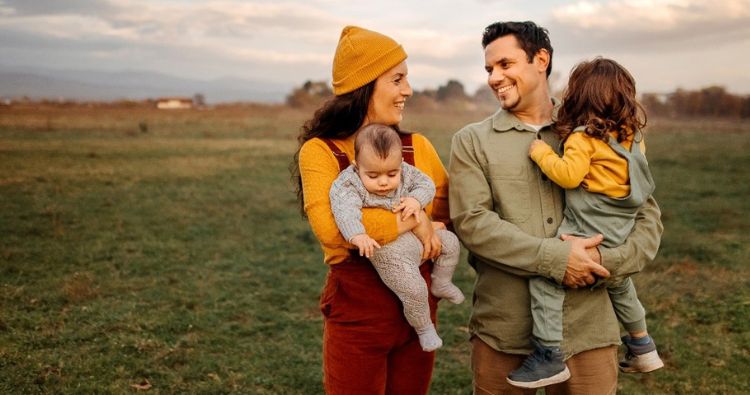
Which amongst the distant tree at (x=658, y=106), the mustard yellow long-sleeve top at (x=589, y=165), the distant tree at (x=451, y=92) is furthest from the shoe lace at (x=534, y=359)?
the distant tree at (x=451, y=92)

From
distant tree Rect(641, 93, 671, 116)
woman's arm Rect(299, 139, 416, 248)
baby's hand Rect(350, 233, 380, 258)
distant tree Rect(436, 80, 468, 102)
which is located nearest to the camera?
baby's hand Rect(350, 233, 380, 258)

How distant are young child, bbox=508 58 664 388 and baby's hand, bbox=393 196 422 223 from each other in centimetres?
54

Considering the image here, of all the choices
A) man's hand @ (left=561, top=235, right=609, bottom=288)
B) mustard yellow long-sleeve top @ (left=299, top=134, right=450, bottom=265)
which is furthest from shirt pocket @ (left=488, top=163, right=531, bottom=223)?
mustard yellow long-sleeve top @ (left=299, top=134, right=450, bottom=265)

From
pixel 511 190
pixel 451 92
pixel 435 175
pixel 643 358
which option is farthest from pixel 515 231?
pixel 451 92

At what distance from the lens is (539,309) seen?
254 cm

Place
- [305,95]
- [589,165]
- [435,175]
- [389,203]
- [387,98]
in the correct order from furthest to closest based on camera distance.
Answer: [305,95] < [435,175] < [387,98] < [389,203] < [589,165]

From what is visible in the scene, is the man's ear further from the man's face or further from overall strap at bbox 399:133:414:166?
overall strap at bbox 399:133:414:166

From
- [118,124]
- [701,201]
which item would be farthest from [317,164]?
[118,124]

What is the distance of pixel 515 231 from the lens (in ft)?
8.11

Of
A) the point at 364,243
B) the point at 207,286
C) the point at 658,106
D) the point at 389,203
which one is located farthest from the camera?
the point at 658,106

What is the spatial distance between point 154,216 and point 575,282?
9.23 metres

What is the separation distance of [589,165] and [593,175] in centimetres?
7

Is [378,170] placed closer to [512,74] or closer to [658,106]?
[512,74]

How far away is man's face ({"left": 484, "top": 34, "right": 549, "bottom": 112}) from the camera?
264 cm
